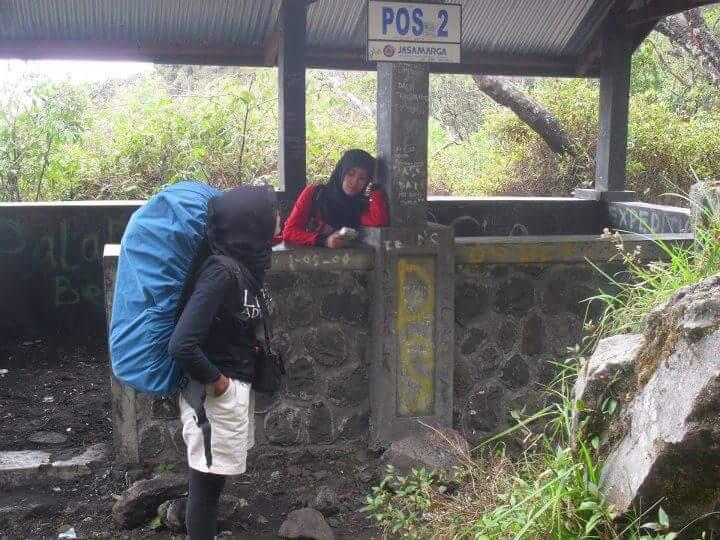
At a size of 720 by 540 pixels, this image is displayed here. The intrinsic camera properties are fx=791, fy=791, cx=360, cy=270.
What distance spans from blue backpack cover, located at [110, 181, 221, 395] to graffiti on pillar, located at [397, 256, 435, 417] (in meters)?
1.69

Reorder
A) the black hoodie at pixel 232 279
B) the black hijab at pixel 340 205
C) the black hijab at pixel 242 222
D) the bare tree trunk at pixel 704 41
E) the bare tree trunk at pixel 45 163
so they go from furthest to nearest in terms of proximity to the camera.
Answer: the bare tree trunk at pixel 45 163 < the bare tree trunk at pixel 704 41 < the black hijab at pixel 340 205 < the black hijab at pixel 242 222 < the black hoodie at pixel 232 279

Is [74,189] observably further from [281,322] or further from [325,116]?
[281,322]

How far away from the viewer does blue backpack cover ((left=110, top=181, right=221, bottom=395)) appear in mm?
3092

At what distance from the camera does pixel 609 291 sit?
4996mm

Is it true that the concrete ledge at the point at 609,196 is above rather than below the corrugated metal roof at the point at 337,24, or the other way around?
below

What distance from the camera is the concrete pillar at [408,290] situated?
4.57m

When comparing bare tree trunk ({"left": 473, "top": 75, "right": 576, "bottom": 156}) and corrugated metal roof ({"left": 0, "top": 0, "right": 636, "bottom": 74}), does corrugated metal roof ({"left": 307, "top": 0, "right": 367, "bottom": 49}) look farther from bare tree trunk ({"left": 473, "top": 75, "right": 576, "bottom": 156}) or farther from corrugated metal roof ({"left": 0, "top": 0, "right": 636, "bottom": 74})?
bare tree trunk ({"left": 473, "top": 75, "right": 576, "bottom": 156})

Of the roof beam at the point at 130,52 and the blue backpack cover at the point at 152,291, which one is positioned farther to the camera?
the roof beam at the point at 130,52

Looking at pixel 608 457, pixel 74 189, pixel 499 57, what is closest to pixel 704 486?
pixel 608 457

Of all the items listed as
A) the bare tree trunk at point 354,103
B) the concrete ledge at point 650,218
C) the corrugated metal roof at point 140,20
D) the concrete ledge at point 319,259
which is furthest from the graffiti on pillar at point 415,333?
the bare tree trunk at point 354,103

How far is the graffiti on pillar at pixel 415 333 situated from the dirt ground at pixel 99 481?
1.52 ft

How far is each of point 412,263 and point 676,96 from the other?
1306 cm

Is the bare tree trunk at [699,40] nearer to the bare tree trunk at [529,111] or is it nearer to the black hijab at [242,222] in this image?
the bare tree trunk at [529,111]

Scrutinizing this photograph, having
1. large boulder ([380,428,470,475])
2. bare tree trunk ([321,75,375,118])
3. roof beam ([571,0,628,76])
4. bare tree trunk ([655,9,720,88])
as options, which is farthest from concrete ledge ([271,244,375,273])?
bare tree trunk ([321,75,375,118])
